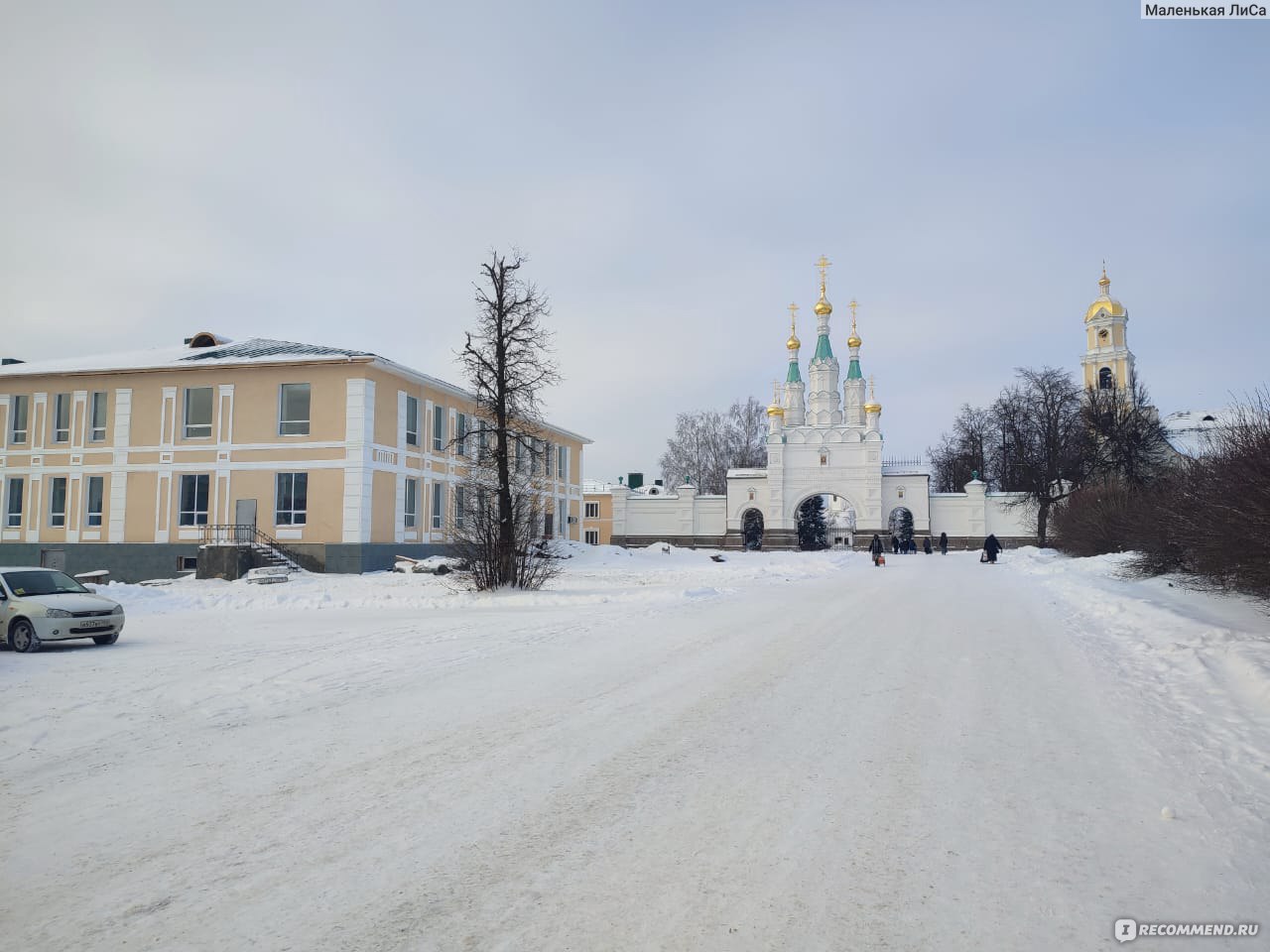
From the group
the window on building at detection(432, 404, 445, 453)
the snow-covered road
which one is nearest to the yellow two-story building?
the window on building at detection(432, 404, 445, 453)

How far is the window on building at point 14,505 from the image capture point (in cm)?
3400

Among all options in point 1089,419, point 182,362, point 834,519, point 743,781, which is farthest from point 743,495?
point 743,781

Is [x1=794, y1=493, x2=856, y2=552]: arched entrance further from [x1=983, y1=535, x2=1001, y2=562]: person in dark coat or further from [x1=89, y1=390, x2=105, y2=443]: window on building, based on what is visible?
[x1=89, y1=390, x2=105, y2=443]: window on building

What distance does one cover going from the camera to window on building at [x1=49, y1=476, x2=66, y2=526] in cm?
3359

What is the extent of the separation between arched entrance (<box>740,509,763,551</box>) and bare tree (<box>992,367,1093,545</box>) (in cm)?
1998

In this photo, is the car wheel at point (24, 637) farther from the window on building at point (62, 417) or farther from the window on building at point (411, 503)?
the window on building at point (62, 417)

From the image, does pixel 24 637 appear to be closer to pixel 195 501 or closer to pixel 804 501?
pixel 195 501

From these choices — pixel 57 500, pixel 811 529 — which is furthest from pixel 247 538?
pixel 811 529

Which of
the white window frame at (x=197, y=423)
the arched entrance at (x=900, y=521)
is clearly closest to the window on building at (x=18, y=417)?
the white window frame at (x=197, y=423)

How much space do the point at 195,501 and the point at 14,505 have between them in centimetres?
848

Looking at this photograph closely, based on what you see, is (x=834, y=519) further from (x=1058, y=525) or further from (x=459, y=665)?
(x=459, y=665)

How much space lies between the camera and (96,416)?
33.5 metres

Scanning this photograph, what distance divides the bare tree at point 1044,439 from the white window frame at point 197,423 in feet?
151

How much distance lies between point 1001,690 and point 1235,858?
427 centimetres
